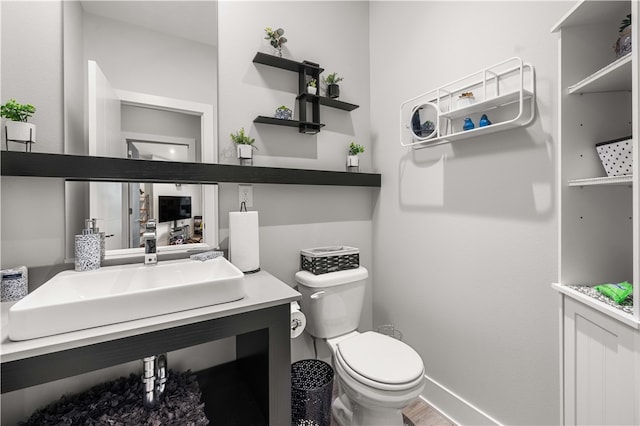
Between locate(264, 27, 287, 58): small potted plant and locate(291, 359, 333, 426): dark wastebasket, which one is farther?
locate(264, 27, 287, 58): small potted plant

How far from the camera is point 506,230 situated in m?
1.33

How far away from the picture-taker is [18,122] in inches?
41.6

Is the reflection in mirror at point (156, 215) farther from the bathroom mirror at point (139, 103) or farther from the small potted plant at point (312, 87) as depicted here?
the small potted plant at point (312, 87)

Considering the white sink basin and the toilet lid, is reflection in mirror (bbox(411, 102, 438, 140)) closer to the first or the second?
the toilet lid

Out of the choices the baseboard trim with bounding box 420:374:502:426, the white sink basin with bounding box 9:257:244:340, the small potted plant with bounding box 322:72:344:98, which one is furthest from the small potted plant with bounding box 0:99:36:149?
the baseboard trim with bounding box 420:374:502:426

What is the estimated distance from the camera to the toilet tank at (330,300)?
1586 mm

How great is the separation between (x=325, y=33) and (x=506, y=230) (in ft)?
5.34

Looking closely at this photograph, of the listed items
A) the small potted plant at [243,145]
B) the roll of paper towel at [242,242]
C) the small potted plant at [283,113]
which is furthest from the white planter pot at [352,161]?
the roll of paper towel at [242,242]

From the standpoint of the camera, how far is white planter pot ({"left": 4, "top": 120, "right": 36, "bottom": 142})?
1.05 metres

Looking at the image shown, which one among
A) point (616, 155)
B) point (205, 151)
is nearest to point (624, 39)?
point (616, 155)

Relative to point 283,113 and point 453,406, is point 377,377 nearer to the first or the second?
point 453,406

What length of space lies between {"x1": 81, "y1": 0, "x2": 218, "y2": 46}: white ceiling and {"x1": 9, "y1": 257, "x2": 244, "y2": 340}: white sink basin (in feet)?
3.71

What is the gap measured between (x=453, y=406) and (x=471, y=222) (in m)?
1.03

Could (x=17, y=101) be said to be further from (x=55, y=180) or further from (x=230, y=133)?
(x=230, y=133)
